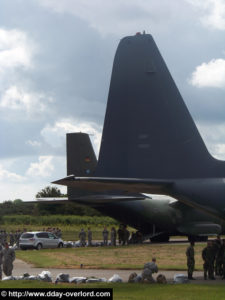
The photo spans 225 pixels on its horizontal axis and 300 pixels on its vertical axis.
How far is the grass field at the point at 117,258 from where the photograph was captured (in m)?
25.3

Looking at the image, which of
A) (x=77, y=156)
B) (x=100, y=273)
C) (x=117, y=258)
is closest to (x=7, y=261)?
(x=100, y=273)

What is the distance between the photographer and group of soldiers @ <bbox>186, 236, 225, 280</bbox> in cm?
1966

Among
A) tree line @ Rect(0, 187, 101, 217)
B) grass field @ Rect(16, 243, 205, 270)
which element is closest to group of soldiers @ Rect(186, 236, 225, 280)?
grass field @ Rect(16, 243, 205, 270)

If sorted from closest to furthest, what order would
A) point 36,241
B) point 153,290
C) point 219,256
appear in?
point 153,290, point 219,256, point 36,241

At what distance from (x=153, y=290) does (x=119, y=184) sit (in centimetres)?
337

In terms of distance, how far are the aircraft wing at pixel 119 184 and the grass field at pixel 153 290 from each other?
9.93ft

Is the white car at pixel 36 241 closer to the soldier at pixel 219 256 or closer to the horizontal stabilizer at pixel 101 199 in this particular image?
the horizontal stabilizer at pixel 101 199

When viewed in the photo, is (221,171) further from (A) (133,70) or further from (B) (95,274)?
(B) (95,274)

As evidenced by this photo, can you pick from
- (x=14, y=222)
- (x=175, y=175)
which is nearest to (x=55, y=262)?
(x=175, y=175)

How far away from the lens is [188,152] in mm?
18734

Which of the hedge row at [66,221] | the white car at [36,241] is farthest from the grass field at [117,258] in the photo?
the hedge row at [66,221]

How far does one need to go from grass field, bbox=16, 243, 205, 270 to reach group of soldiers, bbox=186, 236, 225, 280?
3.36 metres

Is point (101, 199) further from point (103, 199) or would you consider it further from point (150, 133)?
point (150, 133)

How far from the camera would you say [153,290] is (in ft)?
51.9
